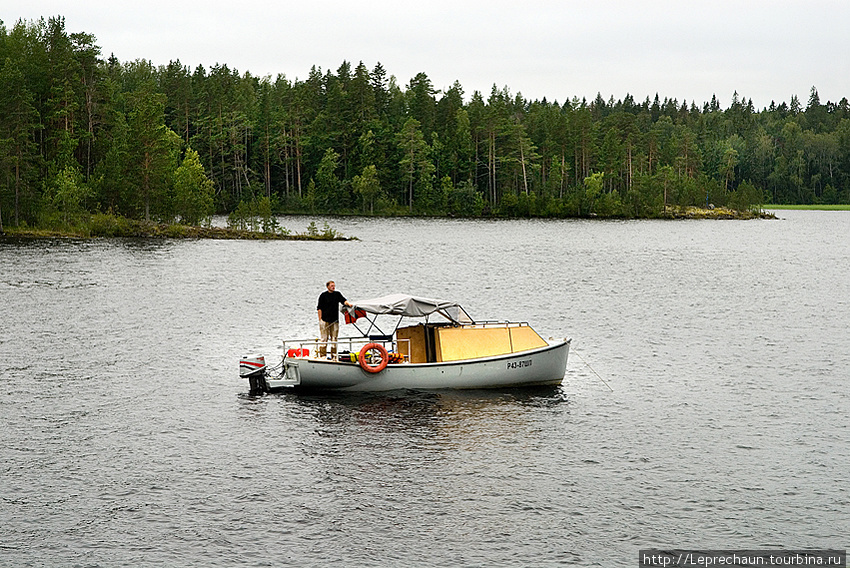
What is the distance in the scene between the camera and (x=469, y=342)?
33562mm

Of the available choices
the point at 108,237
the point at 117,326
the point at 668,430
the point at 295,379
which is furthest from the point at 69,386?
→ the point at 108,237

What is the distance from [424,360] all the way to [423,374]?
900 mm

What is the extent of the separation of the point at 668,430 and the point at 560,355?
19.2 ft

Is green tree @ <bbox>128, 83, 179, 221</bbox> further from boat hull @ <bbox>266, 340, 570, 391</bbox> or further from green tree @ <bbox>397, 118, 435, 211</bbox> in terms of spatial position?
boat hull @ <bbox>266, 340, 570, 391</bbox>

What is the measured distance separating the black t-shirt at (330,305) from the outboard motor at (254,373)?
3264mm

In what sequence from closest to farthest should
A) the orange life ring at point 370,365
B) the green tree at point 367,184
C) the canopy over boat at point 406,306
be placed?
the orange life ring at point 370,365, the canopy over boat at point 406,306, the green tree at point 367,184

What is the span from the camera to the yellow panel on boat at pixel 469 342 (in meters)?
33.5

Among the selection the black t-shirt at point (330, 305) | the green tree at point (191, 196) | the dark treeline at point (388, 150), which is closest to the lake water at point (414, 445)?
the black t-shirt at point (330, 305)

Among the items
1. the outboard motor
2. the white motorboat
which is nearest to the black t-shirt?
the white motorboat

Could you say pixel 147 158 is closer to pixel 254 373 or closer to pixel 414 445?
pixel 254 373

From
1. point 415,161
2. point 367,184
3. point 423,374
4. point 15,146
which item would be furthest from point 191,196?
point 423,374

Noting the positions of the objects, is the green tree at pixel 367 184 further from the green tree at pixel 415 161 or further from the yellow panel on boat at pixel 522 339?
the yellow panel on boat at pixel 522 339

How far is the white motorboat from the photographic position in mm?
32531

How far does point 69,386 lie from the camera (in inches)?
1336
